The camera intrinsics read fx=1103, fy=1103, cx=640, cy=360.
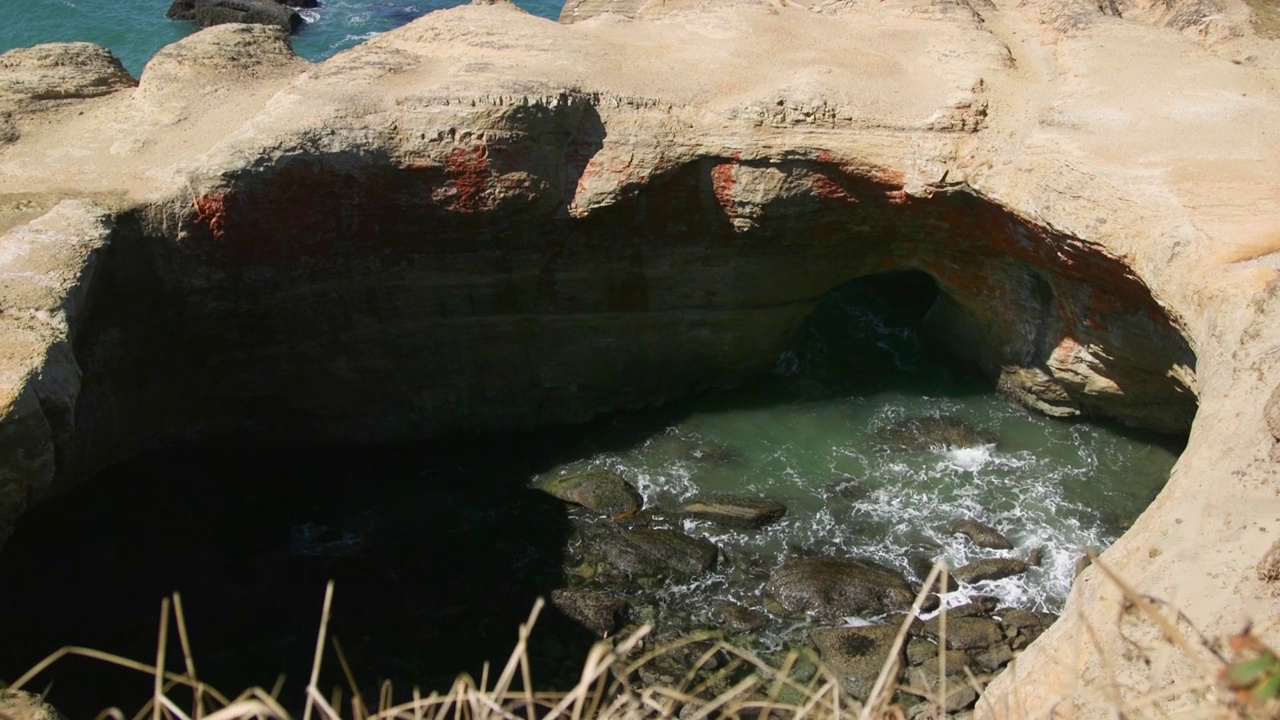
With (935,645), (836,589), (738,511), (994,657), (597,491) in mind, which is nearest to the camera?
(994,657)

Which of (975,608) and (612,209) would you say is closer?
(975,608)

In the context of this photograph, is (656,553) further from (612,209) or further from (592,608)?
(612,209)

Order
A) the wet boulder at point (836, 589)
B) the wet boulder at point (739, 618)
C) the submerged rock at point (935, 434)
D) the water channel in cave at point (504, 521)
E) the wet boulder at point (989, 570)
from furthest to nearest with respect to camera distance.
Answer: the submerged rock at point (935, 434) → the wet boulder at point (989, 570) → the wet boulder at point (836, 589) → the wet boulder at point (739, 618) → the water channel in cave at point (504, 521)

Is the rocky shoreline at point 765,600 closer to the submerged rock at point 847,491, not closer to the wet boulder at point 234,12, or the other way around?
the submerged rock at point 847,491

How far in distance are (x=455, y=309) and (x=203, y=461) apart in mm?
2912

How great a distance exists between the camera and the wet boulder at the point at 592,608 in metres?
9.38

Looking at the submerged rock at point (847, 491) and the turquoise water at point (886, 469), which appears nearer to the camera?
the turquoise water at point (886, 469)

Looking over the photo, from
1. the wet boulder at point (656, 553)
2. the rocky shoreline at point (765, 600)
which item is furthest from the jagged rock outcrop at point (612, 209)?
the wet boulder at point (656, 553)

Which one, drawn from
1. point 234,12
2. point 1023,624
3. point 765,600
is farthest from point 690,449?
point 234,12

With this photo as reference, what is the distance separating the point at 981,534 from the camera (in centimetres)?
1023

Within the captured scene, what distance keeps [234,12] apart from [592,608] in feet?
60.6

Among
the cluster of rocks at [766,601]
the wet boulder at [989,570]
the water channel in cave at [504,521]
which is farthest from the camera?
the wet boulder at [989,570]

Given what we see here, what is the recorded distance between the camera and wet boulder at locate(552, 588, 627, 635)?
938 cm

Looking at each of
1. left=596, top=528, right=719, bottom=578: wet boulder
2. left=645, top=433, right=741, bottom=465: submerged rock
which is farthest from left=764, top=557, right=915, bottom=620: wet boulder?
left=645, top=433, right=741, bottom=465: submerged rock
